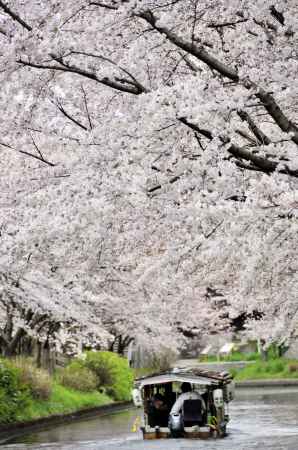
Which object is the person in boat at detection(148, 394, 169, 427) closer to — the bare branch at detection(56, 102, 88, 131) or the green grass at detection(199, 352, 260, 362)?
the bare branch at detection(56, 102, 88, 131)

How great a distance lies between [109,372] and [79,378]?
4.19 meters

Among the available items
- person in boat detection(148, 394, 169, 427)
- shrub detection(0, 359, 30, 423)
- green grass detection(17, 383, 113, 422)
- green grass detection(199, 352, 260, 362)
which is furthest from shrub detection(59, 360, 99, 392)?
green grass detection(199, 352, 260, 362)

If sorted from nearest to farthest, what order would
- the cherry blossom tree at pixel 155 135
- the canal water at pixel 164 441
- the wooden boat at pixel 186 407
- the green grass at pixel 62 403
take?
the cherry blossom tree at pixel 155 135
the canal water at pixel 164 441
the wooden boat at pixel 186 407
the green grass at pixel 62 403

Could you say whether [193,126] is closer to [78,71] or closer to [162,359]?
[78,71]

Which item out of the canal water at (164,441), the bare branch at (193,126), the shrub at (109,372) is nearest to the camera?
the bare branch at (193,126)

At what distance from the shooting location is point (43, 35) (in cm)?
1242

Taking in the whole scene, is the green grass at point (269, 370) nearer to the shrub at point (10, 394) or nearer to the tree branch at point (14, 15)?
the shrub at point (10, 394)

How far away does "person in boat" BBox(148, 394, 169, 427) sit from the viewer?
24.4 metres

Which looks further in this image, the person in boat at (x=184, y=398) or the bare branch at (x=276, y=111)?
the person in boat at (x=184, y=398)

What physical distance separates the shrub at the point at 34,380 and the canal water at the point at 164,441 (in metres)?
1.50

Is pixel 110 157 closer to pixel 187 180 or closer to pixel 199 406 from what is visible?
pixel 187 180

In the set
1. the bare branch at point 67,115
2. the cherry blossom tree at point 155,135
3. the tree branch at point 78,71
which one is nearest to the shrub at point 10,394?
the cherry blossom tree at point 155,135

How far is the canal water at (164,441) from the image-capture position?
20.4 metres

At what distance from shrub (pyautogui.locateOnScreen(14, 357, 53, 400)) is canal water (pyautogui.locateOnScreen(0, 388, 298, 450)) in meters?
1.50
